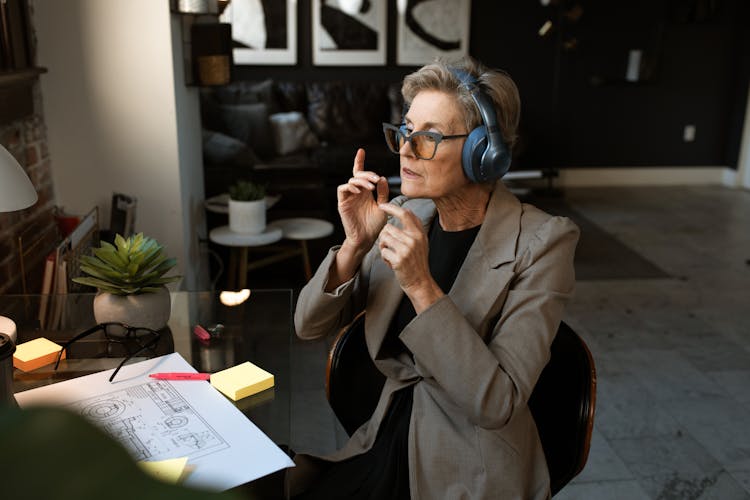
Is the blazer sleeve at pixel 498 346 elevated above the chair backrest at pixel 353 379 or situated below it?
above

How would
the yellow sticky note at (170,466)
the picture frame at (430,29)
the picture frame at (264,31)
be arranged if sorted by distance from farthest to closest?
the picture frame at (430,29)
the picture frame at (264,31)
the yellow sticky note at (170,466)

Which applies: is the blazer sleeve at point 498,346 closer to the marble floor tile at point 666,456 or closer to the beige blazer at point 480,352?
the beige blazer at point 480,352

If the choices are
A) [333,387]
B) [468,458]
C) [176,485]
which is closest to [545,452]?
[468,458]

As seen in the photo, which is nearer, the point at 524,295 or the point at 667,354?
the point at 524,295

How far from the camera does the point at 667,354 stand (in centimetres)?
354

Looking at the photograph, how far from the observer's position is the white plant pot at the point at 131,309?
1.71 meters

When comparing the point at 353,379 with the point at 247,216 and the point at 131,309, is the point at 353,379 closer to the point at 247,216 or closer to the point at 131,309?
the point at 131,309

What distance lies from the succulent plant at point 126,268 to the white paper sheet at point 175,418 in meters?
0.22

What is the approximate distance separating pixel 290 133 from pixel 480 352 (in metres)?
5.13

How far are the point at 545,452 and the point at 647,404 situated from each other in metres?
1.61

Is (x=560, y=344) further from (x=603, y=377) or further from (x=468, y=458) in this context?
(x=603, y=377)

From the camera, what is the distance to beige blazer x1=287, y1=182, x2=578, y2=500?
1.37m

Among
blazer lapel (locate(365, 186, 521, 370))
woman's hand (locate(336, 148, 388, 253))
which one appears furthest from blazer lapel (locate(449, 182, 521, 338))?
woman's hand (locate(336, 148, 388, 253))

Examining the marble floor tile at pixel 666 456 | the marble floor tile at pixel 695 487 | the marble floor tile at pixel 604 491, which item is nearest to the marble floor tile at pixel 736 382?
the marble floor tile at pixel 666 456
